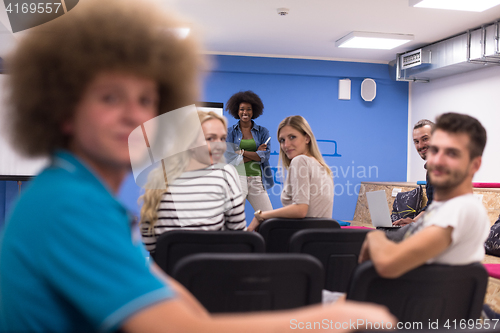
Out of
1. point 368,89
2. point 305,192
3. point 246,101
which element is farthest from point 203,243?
point 368,89

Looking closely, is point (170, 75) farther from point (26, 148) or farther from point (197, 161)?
point (197, 161)

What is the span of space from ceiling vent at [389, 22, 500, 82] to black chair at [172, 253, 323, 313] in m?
Answer: 4.67

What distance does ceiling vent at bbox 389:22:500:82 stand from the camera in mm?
4664

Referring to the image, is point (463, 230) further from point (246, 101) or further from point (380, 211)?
point (246, 101)

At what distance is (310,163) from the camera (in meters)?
2.40

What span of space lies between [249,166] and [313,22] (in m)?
1.96

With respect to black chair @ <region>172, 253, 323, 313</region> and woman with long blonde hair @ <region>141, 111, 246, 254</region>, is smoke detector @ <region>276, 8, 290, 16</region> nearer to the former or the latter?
woman with long blonde hair @ <region>141, 111, 246, 254</region>

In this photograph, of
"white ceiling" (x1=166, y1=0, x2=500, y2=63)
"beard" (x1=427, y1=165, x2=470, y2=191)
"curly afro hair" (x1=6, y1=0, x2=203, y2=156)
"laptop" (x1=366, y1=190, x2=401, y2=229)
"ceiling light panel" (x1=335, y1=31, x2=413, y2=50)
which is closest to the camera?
"curly afro hair" (x1=6, y1=0, x2=203, y2=156)

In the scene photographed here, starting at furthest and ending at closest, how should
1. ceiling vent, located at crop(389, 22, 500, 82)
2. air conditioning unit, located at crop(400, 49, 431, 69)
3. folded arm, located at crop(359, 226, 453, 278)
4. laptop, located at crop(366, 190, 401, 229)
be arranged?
air conditioning unit, located at crop(400, 49, 431, 69)
ceiling vent, located at crop(389, 22, 500, 82)
laptop, located at crop(366, 190, 401, 229)
folded arm, located at crop(359, 226, 453, 278)

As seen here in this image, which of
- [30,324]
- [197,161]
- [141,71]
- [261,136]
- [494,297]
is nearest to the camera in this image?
[30,324]

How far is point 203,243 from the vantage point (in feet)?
4.71

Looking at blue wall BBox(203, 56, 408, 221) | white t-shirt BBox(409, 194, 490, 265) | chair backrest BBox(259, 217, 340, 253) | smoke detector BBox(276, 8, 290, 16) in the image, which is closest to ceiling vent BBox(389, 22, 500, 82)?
blue wall BBox(203, 56, 408, 221)

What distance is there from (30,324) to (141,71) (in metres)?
0.35

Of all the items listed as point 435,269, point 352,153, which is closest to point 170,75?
point 435,269
